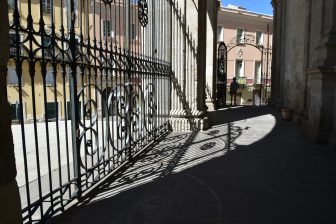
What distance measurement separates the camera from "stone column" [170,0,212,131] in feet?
24.5

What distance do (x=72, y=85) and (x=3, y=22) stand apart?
1483mm

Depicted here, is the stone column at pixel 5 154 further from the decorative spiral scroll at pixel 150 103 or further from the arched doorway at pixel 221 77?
the arched doorway at pixel 221 77

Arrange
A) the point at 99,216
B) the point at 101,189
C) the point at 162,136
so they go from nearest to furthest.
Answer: the point at 99,216
the point at 101,189
the point at 162,136

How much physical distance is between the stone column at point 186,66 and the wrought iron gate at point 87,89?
23 cm

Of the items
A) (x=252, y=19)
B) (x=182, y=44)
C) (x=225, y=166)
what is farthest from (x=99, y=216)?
(x=252, y=19)

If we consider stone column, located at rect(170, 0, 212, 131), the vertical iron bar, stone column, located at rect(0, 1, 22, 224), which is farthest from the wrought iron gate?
stone column, located at rect(0, 1, 22, 224)

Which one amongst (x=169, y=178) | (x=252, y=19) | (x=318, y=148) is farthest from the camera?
(x=252, y=19)

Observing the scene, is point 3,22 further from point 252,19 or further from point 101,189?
point 252,19

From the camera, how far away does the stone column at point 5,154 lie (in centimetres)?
177

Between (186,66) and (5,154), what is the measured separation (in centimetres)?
606

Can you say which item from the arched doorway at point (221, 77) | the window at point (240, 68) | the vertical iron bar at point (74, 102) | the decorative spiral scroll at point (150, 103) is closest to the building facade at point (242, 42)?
the window at point (240, 68)

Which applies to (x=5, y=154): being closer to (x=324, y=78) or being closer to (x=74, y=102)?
(x=74, y=102)

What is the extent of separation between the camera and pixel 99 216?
2.97 metres

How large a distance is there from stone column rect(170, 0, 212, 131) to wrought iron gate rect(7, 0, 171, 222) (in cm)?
23
